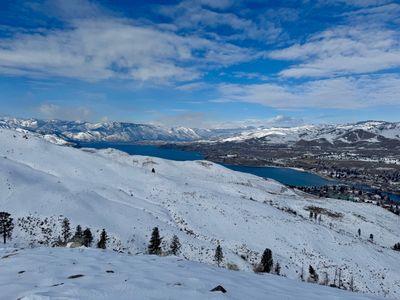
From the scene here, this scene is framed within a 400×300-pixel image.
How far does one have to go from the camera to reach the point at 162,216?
6938cm

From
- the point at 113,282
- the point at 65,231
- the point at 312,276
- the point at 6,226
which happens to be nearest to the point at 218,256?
the point at 312,276

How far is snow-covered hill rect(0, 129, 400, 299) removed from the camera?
54.4m

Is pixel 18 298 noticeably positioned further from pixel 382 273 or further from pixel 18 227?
pixel 382 273

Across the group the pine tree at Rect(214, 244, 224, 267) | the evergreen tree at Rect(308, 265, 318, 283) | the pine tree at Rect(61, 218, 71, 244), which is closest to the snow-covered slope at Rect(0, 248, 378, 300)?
the pine tree at Rect(61, 218, 71, 244)

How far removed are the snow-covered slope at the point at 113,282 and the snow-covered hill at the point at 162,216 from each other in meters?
26.7

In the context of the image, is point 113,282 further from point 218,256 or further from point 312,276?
point 312,276

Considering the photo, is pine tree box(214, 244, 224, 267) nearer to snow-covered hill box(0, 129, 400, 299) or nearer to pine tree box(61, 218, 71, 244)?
snow-covered hill box(0, 129, 400, 299)

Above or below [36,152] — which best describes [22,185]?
below

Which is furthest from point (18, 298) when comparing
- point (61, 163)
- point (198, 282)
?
point (61, 163)

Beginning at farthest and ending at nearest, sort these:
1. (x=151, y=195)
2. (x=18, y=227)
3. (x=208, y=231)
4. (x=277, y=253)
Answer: (x=151, y=195) → (x=208, y=231) → (x=277, y=253) → (x=18, y=227)

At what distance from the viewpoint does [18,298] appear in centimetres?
1074

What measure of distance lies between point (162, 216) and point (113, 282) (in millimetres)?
57080

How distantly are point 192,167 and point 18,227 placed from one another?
143 metres

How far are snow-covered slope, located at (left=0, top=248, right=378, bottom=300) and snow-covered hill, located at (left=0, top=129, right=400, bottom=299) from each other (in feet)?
87.5
